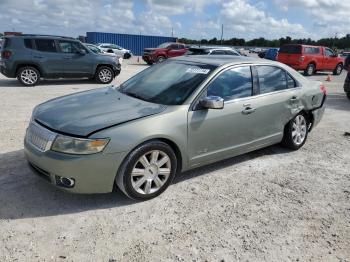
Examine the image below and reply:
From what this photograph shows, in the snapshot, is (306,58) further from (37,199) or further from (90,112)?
(37,199)

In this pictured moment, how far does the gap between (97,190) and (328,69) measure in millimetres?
21807

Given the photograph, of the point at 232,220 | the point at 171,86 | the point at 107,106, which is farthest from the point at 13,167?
the point at 232,220

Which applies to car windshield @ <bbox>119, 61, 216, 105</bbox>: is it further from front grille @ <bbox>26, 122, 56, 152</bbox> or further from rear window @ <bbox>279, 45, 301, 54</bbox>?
rear window @ <bbox>279, 45, 301, 54</bbox>

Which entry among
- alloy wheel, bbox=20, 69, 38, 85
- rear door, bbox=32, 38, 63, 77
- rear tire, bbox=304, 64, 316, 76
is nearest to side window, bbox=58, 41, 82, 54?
rear door, bbox=32, 38, 63, 77

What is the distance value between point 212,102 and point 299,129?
2378mm

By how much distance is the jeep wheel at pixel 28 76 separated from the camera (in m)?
11.9

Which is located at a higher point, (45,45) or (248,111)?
(45,45)

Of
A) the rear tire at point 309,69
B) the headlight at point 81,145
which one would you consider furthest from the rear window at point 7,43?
the rear tire at point 309,69

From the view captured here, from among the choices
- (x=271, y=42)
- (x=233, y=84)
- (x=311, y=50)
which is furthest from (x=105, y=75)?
(x=271, y=42)

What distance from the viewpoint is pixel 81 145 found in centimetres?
338

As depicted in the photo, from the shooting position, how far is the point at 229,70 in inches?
179

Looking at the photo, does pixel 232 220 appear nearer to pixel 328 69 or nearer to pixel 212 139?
pixel 212 139

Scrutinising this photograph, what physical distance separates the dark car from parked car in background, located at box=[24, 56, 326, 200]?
8.10 meters

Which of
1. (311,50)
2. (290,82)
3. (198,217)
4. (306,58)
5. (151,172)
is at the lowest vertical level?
(198,217)
